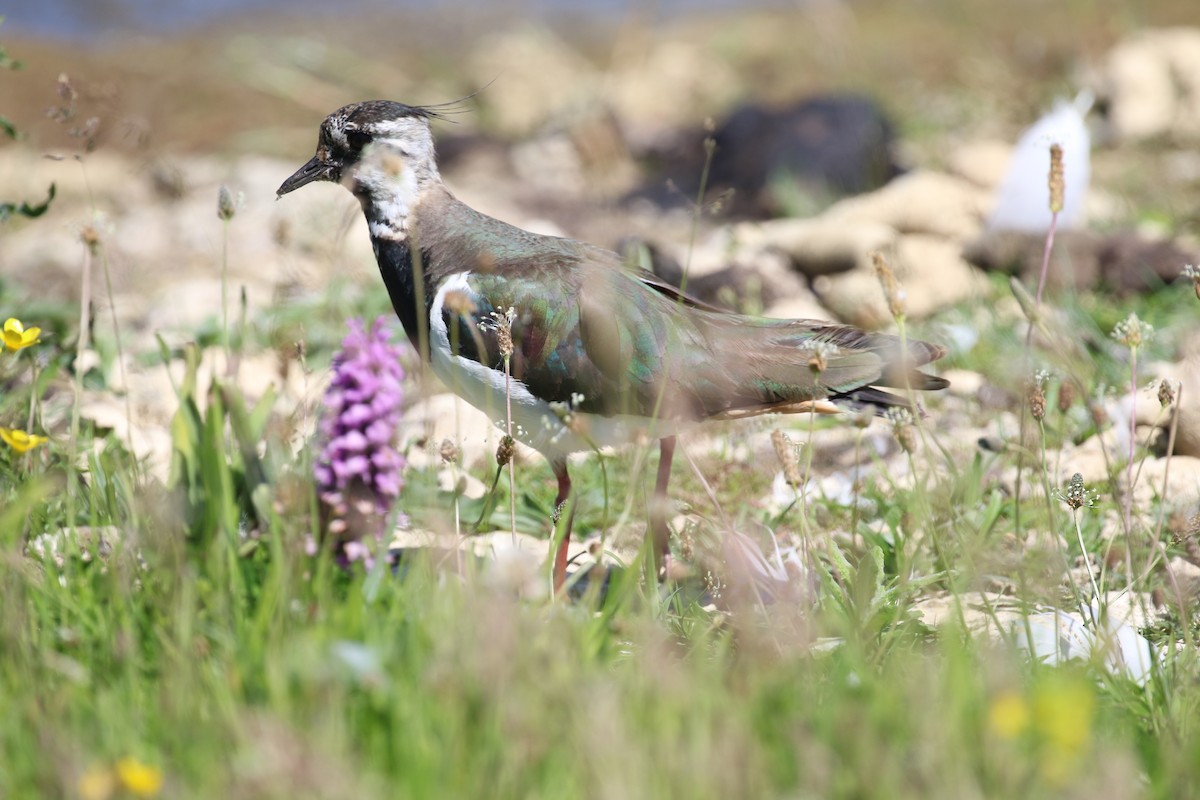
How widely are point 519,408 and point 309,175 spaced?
93cm

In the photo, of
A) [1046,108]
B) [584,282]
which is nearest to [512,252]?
[584,282]

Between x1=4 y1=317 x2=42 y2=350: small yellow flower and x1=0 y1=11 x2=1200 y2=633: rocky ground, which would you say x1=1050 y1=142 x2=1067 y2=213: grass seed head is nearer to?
x1=0 y1=11 x2=1200 y2=633: rocky ground

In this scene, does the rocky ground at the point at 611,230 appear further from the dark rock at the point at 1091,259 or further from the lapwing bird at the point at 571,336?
the lapwing bird at the point at 571,336

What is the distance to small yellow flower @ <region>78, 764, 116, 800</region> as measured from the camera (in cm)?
171

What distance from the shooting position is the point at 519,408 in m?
3.51

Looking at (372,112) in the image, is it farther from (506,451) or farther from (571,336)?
(506,451)

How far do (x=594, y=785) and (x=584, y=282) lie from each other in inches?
72.8

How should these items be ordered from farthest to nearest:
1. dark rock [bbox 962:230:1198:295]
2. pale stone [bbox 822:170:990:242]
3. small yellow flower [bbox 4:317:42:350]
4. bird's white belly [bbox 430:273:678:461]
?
1. pale stone [bbox 822:170:990:242]
2. dark rock [bbox 962:230:1198:295]
3. bird's white belly [bbox 430:273:678:461]
4. small yellow flower [bbox 4:317:42:350]

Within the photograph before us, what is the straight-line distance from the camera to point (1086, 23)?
11203 mm

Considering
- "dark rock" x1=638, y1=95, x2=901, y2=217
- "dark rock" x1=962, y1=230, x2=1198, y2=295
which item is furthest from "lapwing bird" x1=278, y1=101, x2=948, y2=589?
"dark rock" x1=638, y1=95, x2=901, y2=217

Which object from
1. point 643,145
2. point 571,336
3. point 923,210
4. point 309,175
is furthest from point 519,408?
point 643,145

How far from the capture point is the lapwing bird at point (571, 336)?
344cm

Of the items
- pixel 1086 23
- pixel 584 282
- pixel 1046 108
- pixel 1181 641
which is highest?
pixel 1086 23

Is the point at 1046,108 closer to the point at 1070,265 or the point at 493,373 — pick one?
the point at 1070,265
